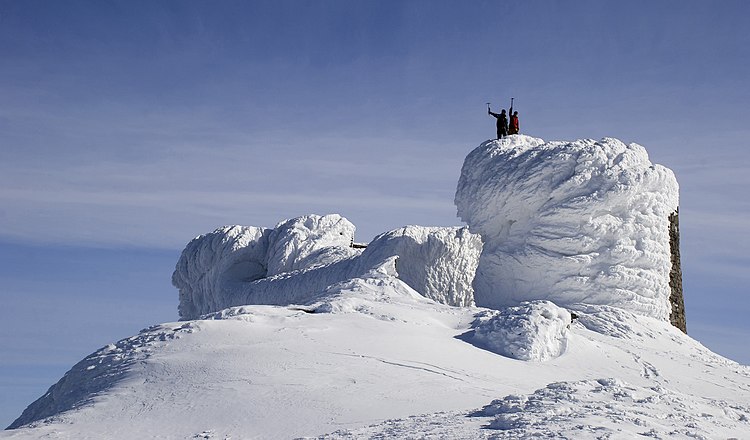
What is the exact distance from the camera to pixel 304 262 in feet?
80.4

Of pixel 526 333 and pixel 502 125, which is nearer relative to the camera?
pixel 526 333

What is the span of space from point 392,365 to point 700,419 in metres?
4.10

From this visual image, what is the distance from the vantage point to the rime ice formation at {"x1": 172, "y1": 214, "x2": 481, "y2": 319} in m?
20.6

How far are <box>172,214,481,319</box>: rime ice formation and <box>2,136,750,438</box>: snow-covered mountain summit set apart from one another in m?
0.05

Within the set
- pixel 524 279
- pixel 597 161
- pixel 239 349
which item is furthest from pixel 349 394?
pixel 597 161

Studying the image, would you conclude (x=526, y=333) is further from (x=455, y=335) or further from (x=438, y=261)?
(x=438, y=261)

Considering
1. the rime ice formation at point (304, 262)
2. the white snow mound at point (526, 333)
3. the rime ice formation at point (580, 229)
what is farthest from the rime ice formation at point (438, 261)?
the white snow mound at point (526, 333)

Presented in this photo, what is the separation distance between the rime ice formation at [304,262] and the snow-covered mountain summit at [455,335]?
48mm

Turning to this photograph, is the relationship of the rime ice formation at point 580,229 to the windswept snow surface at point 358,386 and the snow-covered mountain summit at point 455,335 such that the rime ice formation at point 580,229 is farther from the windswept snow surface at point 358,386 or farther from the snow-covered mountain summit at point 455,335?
the windswept snow surface at point 358,386

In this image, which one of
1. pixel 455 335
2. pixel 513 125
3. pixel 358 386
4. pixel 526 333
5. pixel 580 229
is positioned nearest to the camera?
pixel 358 386

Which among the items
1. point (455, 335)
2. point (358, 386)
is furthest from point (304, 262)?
point (358, 386)

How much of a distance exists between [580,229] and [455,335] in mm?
6051

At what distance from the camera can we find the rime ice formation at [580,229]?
19.5m

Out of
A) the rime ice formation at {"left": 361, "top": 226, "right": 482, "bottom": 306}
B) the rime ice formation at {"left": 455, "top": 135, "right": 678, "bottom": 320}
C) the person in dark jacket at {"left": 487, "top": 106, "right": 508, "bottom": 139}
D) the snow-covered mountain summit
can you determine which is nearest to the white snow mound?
the snow-covered mountain summit
